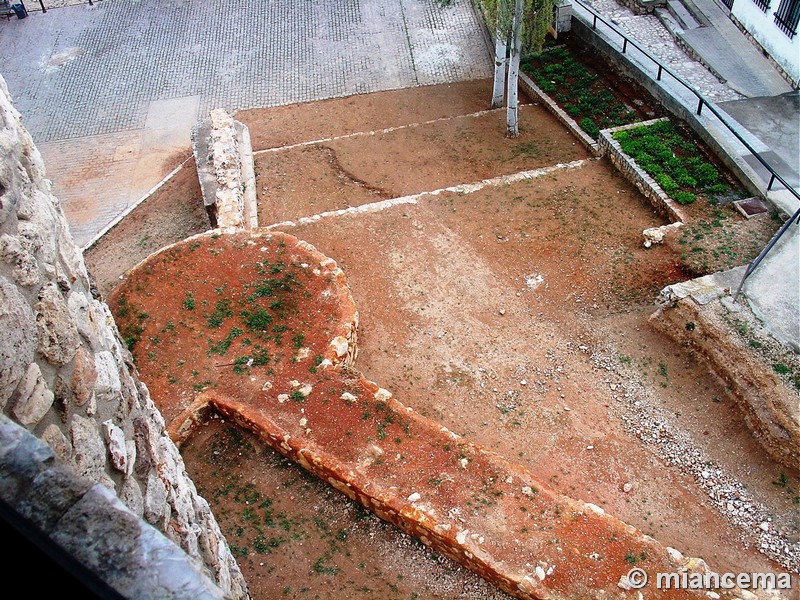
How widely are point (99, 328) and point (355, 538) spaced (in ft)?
16.1

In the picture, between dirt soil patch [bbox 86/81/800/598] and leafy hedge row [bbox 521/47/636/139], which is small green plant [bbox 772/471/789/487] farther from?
leafy hedge row [bbox 521/47/636/139]

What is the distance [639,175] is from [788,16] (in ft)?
19.1

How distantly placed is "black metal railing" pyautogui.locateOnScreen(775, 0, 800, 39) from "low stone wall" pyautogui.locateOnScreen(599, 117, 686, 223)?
3537 millimetres

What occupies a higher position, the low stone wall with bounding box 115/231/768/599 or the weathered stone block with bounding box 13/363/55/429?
the weathered stone block with bounding box 13/363/55/429

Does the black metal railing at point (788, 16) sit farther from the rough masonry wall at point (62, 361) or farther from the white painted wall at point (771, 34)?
the rough masonry wall at point (62, 361)

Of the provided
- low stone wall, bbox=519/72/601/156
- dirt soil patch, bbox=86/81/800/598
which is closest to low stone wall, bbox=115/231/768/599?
dirt soil patch, bbox=86/81/800/598

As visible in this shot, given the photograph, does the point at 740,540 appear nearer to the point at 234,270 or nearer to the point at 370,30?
the point at 234,270

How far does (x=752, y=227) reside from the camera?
11336 millimetres

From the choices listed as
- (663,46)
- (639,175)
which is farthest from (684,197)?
(663,46)

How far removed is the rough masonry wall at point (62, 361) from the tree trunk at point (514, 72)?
471 inches

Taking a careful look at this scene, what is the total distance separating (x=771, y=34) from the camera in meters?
15.2

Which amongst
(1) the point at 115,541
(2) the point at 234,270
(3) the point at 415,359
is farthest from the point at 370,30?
(1) the point at 115,541

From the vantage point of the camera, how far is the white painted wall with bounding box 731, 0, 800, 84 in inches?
572

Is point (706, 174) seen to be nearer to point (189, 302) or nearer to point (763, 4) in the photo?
point (763, 4)
